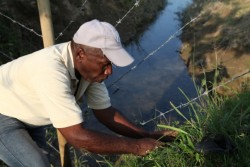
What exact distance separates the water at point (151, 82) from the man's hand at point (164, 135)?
12.5 feet

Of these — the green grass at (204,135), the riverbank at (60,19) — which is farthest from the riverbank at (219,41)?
the green grass at (204,135)

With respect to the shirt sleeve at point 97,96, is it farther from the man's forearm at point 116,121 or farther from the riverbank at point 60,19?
the riverbank at point 60,19

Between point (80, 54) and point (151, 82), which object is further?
point (151, 82)

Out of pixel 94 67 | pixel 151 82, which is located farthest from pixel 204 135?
pixel 151 82

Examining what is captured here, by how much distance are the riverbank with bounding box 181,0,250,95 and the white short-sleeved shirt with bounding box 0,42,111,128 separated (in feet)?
19.0

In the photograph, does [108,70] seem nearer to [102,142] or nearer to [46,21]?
[102,142]

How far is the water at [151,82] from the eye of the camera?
8.37 metres

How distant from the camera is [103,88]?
3.06m

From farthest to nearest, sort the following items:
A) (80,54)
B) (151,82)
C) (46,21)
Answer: (151,82) → (46,21) → (80,54)

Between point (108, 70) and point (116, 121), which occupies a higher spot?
point (108, 70)

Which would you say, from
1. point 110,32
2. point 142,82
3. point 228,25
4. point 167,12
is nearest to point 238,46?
point 228,25

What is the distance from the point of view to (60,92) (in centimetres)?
242

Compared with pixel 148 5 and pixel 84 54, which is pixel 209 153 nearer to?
pixel 84 54

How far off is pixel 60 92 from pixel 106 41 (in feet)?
1.33
